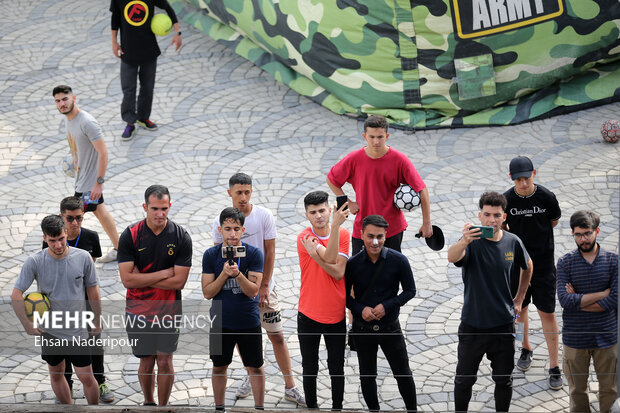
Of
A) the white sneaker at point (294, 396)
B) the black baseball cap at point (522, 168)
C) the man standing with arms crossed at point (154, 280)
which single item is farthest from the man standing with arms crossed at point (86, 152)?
the black baseball cap at point (522, 168)

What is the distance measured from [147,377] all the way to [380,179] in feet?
8.09

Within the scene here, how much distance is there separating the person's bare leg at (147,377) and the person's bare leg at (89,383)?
0.34 m

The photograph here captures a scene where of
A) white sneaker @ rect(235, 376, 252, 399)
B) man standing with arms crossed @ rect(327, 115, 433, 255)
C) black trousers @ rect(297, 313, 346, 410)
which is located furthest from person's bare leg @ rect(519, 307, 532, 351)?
white sneaker @ rect(235, 376, 252, 399)

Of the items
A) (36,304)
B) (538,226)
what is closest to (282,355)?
(36,304)

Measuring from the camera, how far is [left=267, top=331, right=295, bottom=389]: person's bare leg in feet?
22.7

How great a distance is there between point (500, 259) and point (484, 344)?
2.01 ft

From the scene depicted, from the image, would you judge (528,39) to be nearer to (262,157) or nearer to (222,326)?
(262,157)

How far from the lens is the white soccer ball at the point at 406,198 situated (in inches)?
288

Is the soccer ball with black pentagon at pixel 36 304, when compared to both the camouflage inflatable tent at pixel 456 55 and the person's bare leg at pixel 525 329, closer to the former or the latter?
the person's bare leg at pixel 525 329

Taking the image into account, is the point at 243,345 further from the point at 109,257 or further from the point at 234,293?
the point at 109,257

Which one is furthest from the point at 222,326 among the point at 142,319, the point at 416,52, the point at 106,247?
the point at 416,52

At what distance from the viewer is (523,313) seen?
727cm

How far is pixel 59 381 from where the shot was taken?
6551 mm

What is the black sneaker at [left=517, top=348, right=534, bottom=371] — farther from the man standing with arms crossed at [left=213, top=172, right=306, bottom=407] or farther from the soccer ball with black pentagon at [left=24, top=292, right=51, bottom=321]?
the soccer ball with black pentagon at [left=24, top=292, right=51, bottom=321]
